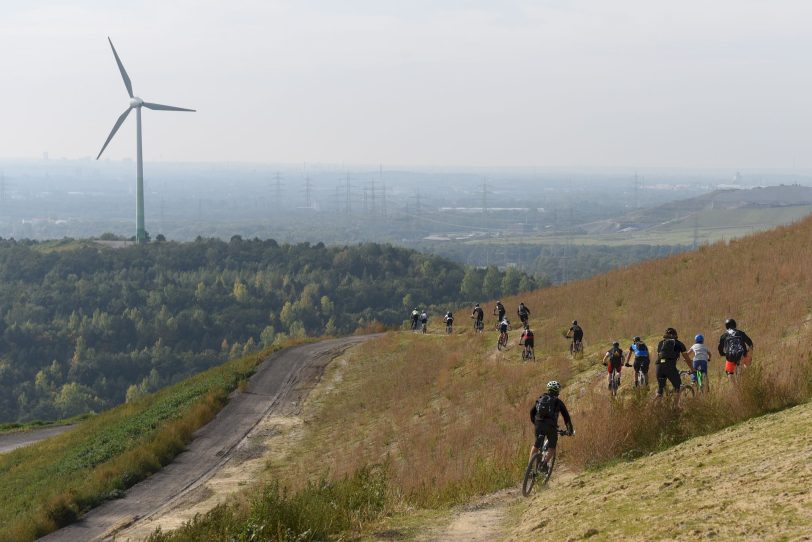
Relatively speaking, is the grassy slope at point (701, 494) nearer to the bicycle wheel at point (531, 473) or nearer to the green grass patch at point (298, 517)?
the bicycle wheel at point (531, 473)

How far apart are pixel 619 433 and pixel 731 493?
566 cm

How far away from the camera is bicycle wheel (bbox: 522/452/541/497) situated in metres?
17.2

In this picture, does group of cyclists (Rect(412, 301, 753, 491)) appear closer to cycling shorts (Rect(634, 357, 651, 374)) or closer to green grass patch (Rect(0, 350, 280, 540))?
cycling shorts (Rect(634, 357, 651, 374))

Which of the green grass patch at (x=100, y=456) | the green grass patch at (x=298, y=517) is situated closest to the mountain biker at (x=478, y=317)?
the green grass patch at (x=100, y=456)

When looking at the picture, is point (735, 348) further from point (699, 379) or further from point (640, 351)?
point (640, 351)

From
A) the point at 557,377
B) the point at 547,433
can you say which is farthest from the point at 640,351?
the point at 557,377

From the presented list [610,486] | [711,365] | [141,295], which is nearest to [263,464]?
[711,365]

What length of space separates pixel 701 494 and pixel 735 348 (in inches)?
302

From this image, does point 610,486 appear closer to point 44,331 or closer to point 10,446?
point 10,446

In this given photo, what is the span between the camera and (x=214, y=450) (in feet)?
111

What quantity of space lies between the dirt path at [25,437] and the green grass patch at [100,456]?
3830 mm

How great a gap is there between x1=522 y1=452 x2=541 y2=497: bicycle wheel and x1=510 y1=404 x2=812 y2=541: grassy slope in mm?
422

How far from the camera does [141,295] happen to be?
542 ft

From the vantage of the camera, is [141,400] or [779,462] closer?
[779,462]
